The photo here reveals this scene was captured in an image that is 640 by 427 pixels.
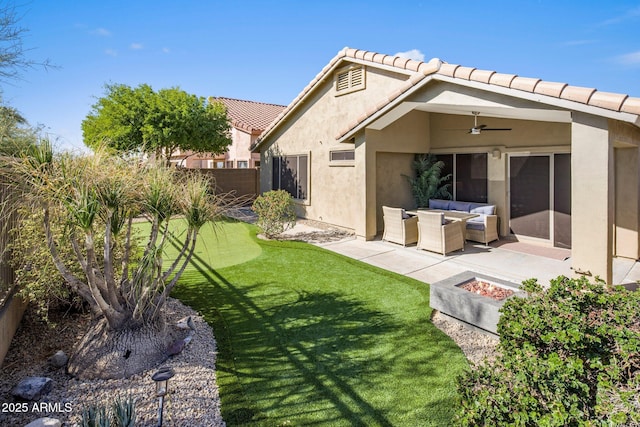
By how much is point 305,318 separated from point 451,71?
7079 millimetres

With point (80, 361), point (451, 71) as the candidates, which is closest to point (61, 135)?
point (80, 361)

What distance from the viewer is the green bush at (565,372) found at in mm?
2703

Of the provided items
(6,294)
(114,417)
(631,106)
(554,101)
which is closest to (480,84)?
(554,101)

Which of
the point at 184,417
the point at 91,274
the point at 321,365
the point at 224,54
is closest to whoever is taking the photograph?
the point at 184,417

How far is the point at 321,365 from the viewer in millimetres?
4961

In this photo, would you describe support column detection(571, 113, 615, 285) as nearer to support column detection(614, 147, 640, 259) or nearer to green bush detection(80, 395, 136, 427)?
support column detection(614, 147, 640, 259)

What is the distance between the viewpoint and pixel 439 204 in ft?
44.2

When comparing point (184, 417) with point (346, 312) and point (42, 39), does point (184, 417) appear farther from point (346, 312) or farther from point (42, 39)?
point (42, 39)

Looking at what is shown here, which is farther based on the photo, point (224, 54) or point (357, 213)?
point (224, 54)

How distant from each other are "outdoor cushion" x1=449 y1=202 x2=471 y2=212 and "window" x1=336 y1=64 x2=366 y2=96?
5.77 metres

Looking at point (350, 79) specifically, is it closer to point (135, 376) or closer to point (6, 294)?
point (6, 294)

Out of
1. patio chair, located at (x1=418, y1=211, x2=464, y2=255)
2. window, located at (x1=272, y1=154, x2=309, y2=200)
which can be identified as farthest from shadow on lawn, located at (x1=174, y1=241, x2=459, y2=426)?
window, located at (x1=272, y1=154, x2=309, y2=200)

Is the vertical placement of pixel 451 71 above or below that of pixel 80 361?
above

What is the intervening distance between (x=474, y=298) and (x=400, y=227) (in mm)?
5750
